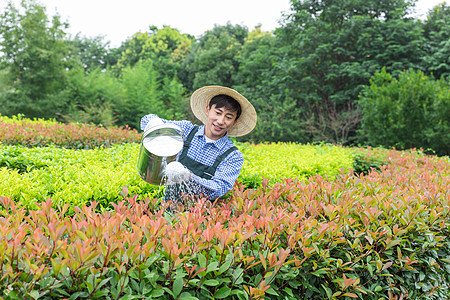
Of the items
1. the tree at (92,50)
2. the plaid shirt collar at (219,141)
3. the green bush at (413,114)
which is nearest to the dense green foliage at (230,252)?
the plaid shirt collar at (219,141)

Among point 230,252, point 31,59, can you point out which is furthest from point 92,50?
point 230,252

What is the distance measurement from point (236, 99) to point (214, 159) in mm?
500

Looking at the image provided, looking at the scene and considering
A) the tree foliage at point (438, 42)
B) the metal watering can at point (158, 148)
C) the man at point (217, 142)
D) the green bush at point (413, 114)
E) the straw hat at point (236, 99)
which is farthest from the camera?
the tree foliage at point (438, 42)

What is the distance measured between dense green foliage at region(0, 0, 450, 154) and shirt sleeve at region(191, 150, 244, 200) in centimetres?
768

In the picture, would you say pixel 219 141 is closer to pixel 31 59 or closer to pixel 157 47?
pixel 31 59

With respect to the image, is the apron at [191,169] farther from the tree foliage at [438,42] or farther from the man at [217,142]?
the tree foliage at [438,42]

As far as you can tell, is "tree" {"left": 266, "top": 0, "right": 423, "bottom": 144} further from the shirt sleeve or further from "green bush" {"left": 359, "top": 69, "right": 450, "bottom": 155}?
the shirt sleeve

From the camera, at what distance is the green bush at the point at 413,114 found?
7867 mm

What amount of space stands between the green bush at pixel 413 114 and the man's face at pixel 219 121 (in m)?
6.81

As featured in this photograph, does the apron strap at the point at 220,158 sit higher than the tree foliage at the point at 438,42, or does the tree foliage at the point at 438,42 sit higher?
the tree foliage at the point at 438,42

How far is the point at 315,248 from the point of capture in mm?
1603

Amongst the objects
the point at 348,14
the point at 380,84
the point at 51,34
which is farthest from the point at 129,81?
the point at 380,84

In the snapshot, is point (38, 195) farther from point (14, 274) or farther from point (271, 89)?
point (271, 89)

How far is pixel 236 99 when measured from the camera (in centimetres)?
266
